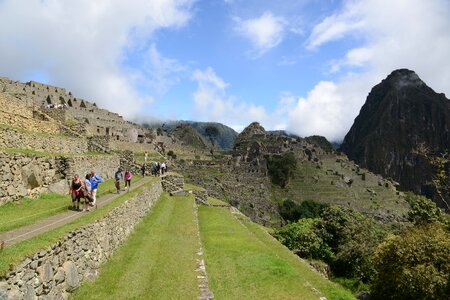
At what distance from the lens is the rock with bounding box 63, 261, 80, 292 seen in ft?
29.6

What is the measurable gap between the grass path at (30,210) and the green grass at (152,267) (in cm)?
229

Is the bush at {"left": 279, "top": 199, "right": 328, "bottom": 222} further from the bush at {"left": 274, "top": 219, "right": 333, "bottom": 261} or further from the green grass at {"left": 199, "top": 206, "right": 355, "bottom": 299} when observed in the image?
the green grass at {"left": 199, "top": 206, "right": 355, "bottom": 299}

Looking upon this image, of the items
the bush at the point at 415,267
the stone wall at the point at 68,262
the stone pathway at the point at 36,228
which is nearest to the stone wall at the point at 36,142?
the stone pathway at the point at 36,228

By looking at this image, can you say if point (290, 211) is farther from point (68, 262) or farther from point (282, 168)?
point (68, 262)

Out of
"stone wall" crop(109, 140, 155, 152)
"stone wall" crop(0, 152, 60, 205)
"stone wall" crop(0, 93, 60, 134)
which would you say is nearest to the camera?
"stone wall" crop(0, 152, 60, 205)

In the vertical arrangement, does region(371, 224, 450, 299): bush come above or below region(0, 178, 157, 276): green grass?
below

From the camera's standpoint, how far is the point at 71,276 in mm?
9227

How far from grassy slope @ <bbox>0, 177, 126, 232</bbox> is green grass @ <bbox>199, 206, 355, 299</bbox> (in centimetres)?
545

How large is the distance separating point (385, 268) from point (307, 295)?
33.5 feet

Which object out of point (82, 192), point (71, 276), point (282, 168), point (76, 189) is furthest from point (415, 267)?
point (282, 168)


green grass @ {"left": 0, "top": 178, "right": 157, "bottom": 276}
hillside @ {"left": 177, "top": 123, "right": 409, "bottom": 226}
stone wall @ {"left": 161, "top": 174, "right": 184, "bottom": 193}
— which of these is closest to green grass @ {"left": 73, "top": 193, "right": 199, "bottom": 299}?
green grass @ {"left": 0, "top": 178, "right": 157, "bottom": 276}

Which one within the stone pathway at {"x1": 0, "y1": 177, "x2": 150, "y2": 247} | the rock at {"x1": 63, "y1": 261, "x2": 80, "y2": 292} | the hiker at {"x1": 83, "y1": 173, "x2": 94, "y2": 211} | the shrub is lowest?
the shrub

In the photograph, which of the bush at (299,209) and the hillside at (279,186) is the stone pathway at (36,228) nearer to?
the hillside at (279,186)

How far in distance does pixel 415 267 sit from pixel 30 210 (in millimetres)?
16508
